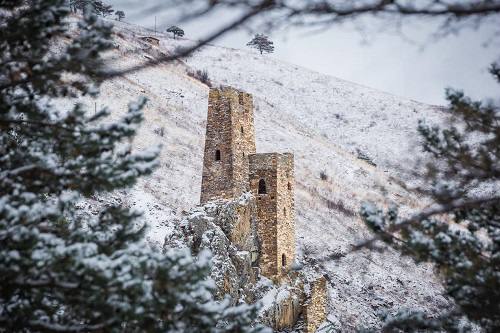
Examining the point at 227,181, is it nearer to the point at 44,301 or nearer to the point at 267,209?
the point at 267,209

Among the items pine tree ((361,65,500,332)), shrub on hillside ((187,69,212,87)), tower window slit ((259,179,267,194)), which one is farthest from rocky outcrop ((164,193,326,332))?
shrub on hillside ((187,69,212,87))

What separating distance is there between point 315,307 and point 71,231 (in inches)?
679

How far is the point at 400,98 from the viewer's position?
8056 cm

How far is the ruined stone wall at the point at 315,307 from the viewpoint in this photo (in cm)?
2322

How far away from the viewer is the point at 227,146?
2355cm

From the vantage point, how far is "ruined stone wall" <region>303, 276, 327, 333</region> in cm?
2322

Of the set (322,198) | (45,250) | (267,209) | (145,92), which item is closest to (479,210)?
(45,250)

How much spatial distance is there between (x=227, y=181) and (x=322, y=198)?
22.9 m

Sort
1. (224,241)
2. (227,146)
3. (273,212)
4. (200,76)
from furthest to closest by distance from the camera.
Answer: (200,76)
(273,212)
(227,146)
(224,241)

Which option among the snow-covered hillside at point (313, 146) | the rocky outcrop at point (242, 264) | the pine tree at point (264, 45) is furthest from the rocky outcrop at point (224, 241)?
the pine tree at point (264, 45)

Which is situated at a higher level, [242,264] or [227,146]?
[227,146]

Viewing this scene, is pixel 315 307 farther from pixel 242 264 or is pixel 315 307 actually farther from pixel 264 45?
pixel 264 45

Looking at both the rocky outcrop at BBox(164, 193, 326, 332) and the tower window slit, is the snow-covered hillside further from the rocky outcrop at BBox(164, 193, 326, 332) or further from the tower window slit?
the tower window slit

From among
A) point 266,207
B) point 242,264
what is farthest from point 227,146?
point 242,264
